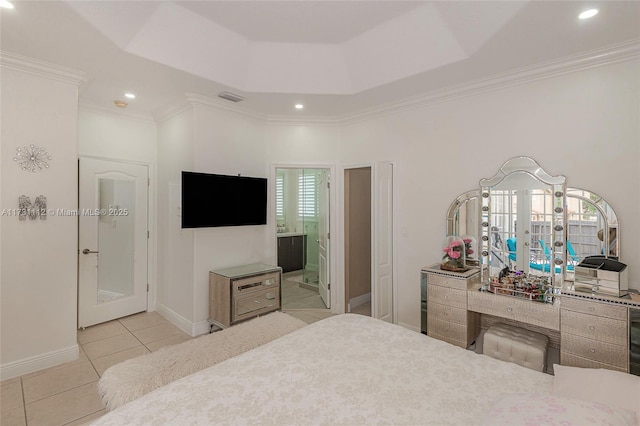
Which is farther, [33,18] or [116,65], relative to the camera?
[116,65]

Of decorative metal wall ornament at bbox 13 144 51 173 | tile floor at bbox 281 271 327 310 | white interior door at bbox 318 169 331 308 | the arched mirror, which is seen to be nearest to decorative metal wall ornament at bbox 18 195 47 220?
decorative metal wall ornament at bbox 13 144 51 173

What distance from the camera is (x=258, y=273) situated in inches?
138

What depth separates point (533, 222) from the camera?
2.80m

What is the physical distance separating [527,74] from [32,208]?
15.1ft

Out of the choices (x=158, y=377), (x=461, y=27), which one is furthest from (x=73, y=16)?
(x=461, y=27)

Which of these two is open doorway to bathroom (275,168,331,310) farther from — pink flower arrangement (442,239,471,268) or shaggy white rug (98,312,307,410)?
shaggy white rug (98,312,307,410)

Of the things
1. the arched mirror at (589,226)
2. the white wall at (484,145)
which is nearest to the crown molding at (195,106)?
the white wall at (484,145)

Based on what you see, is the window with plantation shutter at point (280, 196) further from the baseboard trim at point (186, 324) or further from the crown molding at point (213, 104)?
the baseboard trim at point (186, 324)

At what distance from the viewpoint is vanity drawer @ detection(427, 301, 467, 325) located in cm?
280

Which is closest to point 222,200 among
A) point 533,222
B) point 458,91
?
point 458,91

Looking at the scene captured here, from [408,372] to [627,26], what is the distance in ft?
9.23

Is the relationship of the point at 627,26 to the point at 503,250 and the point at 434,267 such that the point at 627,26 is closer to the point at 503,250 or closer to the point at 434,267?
the point at 503,250

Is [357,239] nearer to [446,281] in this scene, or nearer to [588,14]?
[446,281]

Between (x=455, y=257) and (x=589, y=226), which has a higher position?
(x=589, y=226)
